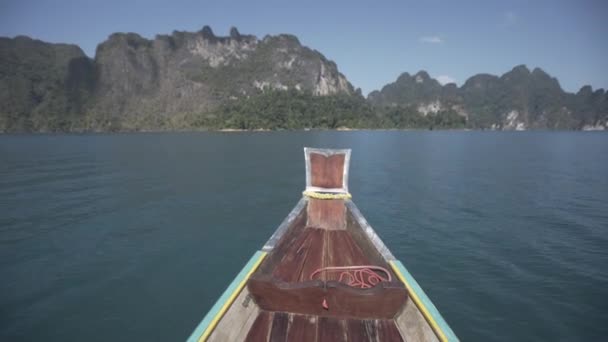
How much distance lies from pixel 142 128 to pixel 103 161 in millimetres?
112046

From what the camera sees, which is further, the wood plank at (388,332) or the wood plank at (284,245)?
the wood plank at (284,245)

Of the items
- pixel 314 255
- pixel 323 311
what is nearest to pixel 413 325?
pixel 323 311

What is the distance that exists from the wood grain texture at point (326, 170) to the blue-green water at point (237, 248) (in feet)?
13.1

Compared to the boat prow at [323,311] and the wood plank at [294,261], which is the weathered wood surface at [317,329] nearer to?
the boat prow at [323,311]

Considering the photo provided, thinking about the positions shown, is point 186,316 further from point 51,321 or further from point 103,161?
point 103,161

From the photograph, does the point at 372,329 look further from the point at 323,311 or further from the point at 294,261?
the point at 294,261

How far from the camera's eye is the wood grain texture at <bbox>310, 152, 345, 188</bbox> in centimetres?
800

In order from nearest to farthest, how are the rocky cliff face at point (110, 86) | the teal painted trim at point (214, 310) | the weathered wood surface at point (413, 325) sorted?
the teal painted trim at point (214, 310), the weathered wood surface at point (413, 325), the rocky cliff face at point (110, 86)

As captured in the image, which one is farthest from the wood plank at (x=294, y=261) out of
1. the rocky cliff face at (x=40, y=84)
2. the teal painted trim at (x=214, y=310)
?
the rocky cliff face at (x=40, y=84)

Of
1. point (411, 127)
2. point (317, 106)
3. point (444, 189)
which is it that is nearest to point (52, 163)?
point (444, 189)

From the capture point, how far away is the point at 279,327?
404cm

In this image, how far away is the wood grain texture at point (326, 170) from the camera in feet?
26.2

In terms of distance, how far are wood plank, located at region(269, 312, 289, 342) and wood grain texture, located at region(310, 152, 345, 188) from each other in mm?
4328

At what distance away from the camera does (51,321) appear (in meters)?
7.30
